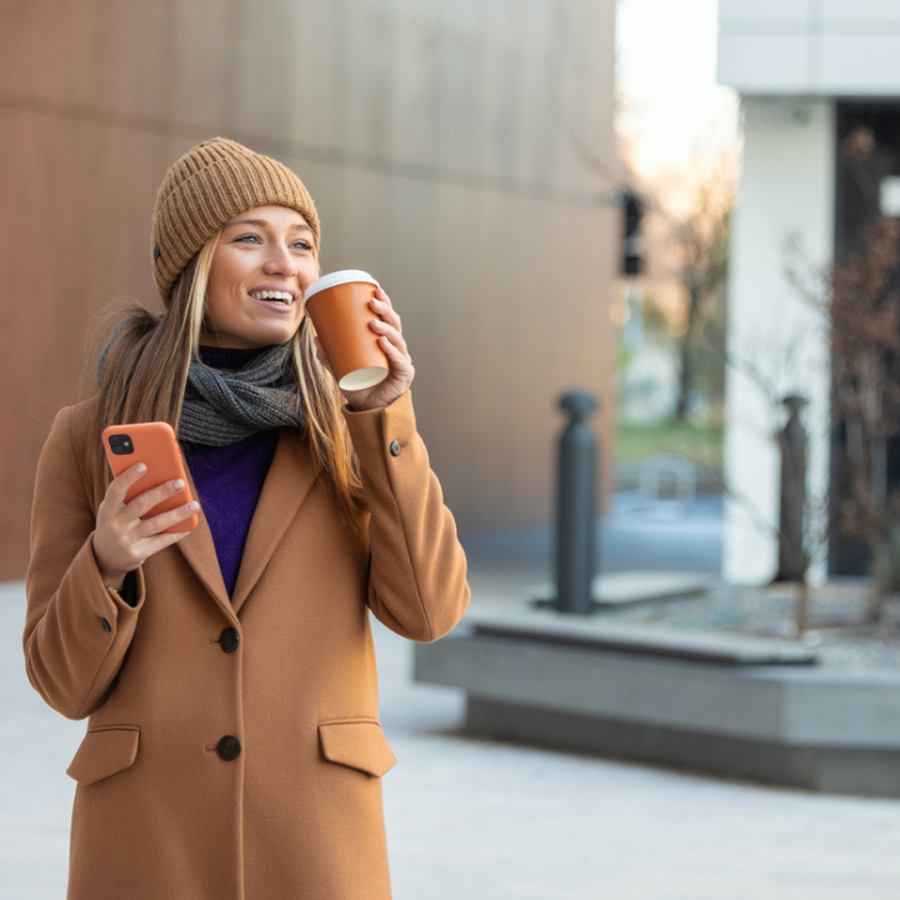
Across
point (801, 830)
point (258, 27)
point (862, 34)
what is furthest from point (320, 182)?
point (801, 830)

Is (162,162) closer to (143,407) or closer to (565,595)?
(565,595)

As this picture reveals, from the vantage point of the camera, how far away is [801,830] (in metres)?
5.11

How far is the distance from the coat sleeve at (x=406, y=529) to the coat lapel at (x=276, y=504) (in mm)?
108

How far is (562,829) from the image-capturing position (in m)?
5.11

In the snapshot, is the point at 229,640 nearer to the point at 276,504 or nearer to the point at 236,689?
the point at 236,689

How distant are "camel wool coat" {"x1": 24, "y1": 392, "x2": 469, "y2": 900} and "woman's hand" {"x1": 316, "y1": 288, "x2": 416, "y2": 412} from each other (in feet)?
0.08

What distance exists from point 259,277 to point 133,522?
1.48 feet

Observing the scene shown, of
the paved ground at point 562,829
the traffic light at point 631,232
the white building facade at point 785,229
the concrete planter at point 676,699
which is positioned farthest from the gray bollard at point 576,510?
the traffic light at point 631,232

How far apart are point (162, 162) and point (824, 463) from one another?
5951 mm

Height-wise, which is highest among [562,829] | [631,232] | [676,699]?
[631,232]

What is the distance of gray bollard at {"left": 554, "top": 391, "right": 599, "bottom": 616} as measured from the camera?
7.48 meters

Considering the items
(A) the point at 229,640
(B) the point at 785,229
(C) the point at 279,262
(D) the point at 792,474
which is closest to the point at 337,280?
(C) the point at 279,262

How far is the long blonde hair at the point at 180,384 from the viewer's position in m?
1.96

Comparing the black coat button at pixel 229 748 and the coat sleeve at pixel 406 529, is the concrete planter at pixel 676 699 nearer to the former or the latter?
the coat sleeve at pixel 406 529
